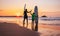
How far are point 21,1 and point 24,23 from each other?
0.29 meters

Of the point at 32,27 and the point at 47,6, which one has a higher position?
the point at 47,6

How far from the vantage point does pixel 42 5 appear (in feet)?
11.3

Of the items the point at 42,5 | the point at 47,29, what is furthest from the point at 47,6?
the point at 47,29

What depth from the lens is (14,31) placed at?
11.1 ft

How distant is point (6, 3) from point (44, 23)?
0.57 metres

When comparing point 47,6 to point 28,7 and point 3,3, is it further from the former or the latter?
point 3,3

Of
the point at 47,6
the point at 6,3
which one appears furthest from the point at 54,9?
the point at 6,3

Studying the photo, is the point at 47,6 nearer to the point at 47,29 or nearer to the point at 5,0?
the point at 47,29

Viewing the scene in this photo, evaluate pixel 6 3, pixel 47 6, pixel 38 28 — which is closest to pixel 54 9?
pixel 47 6

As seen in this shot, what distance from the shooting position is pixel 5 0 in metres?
3.46

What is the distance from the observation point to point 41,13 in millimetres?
3439

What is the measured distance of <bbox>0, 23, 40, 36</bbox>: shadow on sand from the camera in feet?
11.1

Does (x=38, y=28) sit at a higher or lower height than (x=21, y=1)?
lower

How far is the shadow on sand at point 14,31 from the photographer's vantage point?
3382 millimetres
